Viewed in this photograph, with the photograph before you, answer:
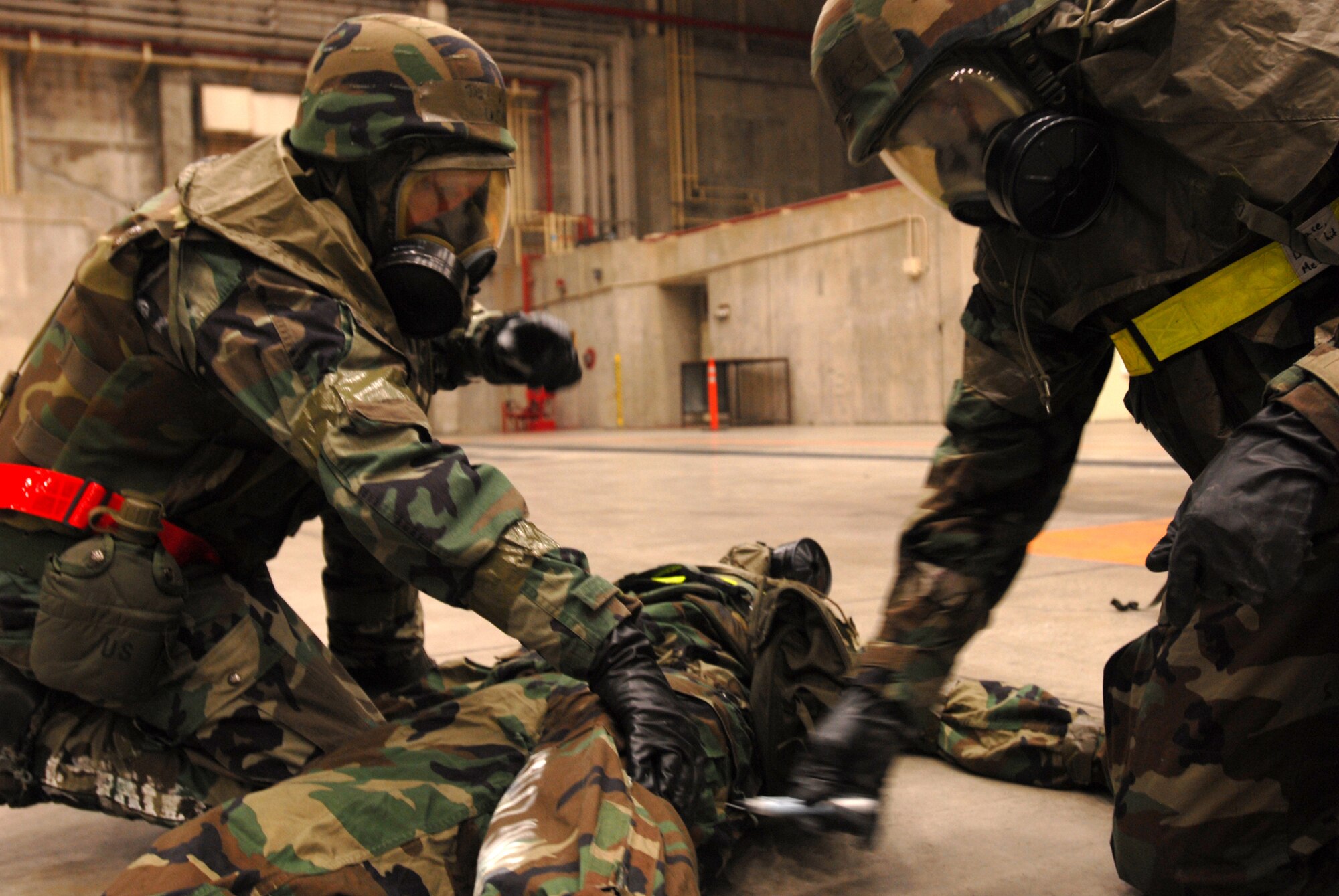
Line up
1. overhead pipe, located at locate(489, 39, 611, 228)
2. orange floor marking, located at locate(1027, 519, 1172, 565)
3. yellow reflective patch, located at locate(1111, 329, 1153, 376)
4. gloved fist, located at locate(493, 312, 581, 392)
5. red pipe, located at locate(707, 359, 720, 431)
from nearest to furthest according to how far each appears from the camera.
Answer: yellow reflective patch, located at locate(1111, 329, 1153, 376) < gloved fist, located at locate(493, 312, 581, 392) < orange floor marking, located at locate(1027, 519, 1172, 565) < red pipe, located at locate(707, 359, 720, 431) < overhead pipe, located at locate(489, 39, 611, 228)

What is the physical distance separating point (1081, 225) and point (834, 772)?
0.75m

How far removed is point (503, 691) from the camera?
1638 mm

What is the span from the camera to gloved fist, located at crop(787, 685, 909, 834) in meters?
1.24

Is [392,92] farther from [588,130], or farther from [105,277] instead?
[588,130]

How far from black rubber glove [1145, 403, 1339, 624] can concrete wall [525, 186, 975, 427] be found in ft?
37.8

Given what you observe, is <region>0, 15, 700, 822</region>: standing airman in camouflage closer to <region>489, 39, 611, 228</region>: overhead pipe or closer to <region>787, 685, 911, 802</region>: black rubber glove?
<region>787, 685, 911, 802</region>: black rubber glove

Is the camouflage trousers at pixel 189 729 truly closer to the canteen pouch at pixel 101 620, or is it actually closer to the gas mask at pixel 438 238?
the canteen pouch at pixel 101 620

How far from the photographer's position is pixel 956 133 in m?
1.43

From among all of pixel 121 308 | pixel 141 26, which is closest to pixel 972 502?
pixel 121 308

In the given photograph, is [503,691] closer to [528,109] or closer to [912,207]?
[912,207]

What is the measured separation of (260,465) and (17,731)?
0.52 meters

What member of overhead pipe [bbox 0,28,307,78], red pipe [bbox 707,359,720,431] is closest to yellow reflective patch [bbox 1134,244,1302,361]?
red pipe [bbox 707,359,720,431]

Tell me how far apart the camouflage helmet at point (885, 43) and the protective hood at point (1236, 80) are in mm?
126

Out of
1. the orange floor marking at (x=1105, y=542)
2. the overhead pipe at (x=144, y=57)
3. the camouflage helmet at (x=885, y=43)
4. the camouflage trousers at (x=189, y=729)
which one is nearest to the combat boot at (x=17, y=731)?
the camouflage trousers at (x=189, y=729)
